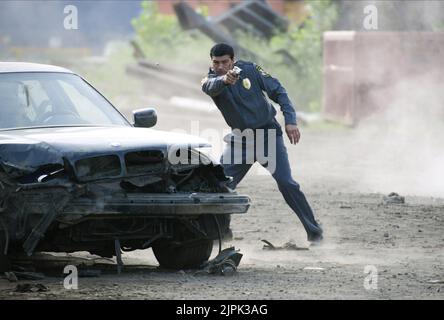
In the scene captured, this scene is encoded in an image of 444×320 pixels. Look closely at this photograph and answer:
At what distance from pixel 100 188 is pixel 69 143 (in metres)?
0.38

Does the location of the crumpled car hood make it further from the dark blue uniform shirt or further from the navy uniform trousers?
the navy uniform trousers

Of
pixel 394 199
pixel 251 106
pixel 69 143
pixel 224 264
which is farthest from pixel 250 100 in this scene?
pixel 394 199

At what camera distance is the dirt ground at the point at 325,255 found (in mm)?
7547

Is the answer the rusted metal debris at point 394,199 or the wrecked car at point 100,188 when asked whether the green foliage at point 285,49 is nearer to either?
the rusted metal debris at point 394,199

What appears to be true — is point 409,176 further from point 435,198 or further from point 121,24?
point 121,24

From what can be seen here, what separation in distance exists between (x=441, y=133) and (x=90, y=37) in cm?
2389

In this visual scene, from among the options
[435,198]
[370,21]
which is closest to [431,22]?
[370,21]

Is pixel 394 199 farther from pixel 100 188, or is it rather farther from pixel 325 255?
pixel 100 188

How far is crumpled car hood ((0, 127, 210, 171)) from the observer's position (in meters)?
7.84

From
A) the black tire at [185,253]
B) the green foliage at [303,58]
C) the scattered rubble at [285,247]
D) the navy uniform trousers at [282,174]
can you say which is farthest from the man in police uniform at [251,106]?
the green foliage at [303,58]

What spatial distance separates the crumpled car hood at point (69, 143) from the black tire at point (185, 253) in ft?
2.53

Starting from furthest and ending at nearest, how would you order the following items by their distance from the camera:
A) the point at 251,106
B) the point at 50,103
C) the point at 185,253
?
the point at 251,106 → the point at 50,103 → the point at 185,253

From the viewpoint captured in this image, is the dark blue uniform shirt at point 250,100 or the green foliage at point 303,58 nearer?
the dark blue uniform shirt at point 250,100

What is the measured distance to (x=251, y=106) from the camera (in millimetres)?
9664
